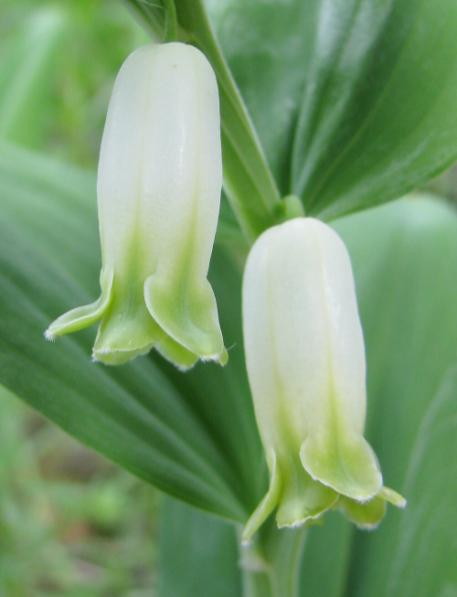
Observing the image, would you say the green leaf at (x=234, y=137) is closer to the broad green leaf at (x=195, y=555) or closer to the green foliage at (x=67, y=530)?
the broad green leaf at (x=195, y=555)

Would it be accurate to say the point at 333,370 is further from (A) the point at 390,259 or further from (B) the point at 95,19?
(B) the point at 95,19

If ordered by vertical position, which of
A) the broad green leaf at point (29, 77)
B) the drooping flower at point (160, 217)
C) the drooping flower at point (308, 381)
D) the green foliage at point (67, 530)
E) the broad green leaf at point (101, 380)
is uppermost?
the drooping flower at point (160, 217)

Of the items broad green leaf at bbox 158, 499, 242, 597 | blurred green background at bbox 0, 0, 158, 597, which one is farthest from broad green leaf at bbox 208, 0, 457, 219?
blurred green background at bbox 0, 0, 158, 597

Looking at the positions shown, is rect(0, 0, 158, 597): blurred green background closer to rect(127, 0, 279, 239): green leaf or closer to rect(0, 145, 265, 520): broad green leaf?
rect(0, 145, 265, 520): broad green leaf

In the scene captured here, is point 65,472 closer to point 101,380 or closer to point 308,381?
point 101,380

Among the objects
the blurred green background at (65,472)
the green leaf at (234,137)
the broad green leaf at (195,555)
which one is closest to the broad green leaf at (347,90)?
the green leaf at (234,137)

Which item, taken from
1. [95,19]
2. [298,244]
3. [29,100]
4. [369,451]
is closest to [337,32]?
[298,244]
